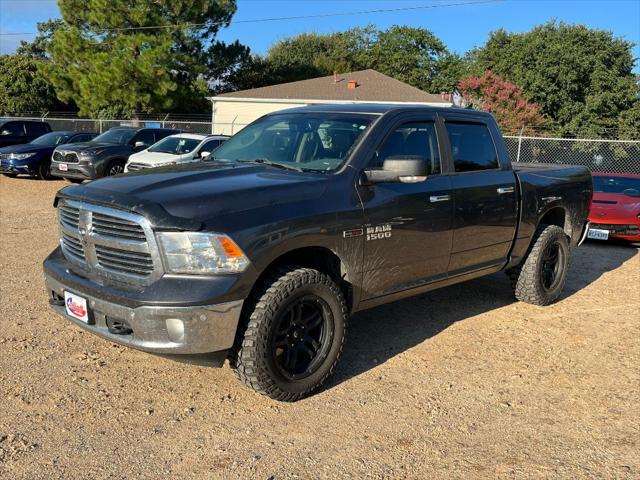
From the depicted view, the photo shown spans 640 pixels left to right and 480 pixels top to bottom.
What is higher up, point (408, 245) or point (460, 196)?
point (460, 196)

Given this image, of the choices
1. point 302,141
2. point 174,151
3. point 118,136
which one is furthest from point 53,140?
point 302,141

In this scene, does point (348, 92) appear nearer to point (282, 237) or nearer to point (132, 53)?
point (132, 53)

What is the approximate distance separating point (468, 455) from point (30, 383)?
9.36ft

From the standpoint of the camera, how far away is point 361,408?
3896mm

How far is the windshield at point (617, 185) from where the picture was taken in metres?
Answer: 10.9

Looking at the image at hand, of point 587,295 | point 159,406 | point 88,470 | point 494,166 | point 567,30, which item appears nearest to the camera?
point 88,470

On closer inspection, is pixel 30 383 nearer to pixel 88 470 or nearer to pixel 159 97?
pixel 88 470

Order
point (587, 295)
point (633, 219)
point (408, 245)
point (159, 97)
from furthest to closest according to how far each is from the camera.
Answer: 1. point (159, 97)
2. point (633, 219)
3. point (587, 295)
4. point (408, 245)

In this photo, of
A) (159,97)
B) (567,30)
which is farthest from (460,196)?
(567,30)

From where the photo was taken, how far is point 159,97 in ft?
107

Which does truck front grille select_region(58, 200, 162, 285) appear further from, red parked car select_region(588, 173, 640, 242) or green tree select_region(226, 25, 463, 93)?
green tree select_region(226, 25, 463, 93)

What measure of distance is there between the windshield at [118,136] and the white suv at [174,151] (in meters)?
2.18

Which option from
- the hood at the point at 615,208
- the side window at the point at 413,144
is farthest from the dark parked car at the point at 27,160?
the side window at the point at 413,144

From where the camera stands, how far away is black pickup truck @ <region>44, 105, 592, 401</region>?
341 centimetres
